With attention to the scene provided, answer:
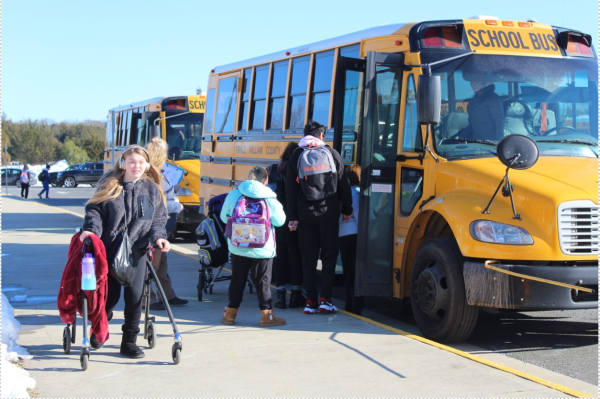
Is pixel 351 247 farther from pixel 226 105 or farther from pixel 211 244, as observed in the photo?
pixel 226 105

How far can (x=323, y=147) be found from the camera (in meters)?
7.25

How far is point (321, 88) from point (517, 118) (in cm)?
285

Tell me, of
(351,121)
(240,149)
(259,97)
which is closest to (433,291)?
(351,121)

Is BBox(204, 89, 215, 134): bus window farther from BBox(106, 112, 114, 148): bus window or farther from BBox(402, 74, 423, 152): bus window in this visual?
BBox(106, 112, 114, 148): bus window

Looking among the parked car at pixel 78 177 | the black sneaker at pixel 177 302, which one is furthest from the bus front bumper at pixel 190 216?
the parked car at pixel 78 177

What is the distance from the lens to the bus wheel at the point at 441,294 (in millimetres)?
6066

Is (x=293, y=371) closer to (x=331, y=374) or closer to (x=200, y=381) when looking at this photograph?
(x=331, y=374)

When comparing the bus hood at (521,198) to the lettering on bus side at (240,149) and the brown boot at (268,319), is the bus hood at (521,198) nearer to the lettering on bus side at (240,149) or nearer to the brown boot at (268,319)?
the brown boot at (268,319)

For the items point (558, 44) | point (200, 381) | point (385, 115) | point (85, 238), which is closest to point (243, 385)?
point (200, 381)

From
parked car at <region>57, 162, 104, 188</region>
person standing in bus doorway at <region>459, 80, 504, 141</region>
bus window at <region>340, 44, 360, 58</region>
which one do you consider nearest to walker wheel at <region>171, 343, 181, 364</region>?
person standing in bus doorway at <region>459, 80, 504, 141</region>

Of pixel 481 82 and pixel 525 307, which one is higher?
pixel 481 82

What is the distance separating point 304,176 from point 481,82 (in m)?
1.94

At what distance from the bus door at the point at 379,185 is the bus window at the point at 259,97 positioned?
3421 mm

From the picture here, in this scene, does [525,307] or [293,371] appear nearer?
[293,371]
